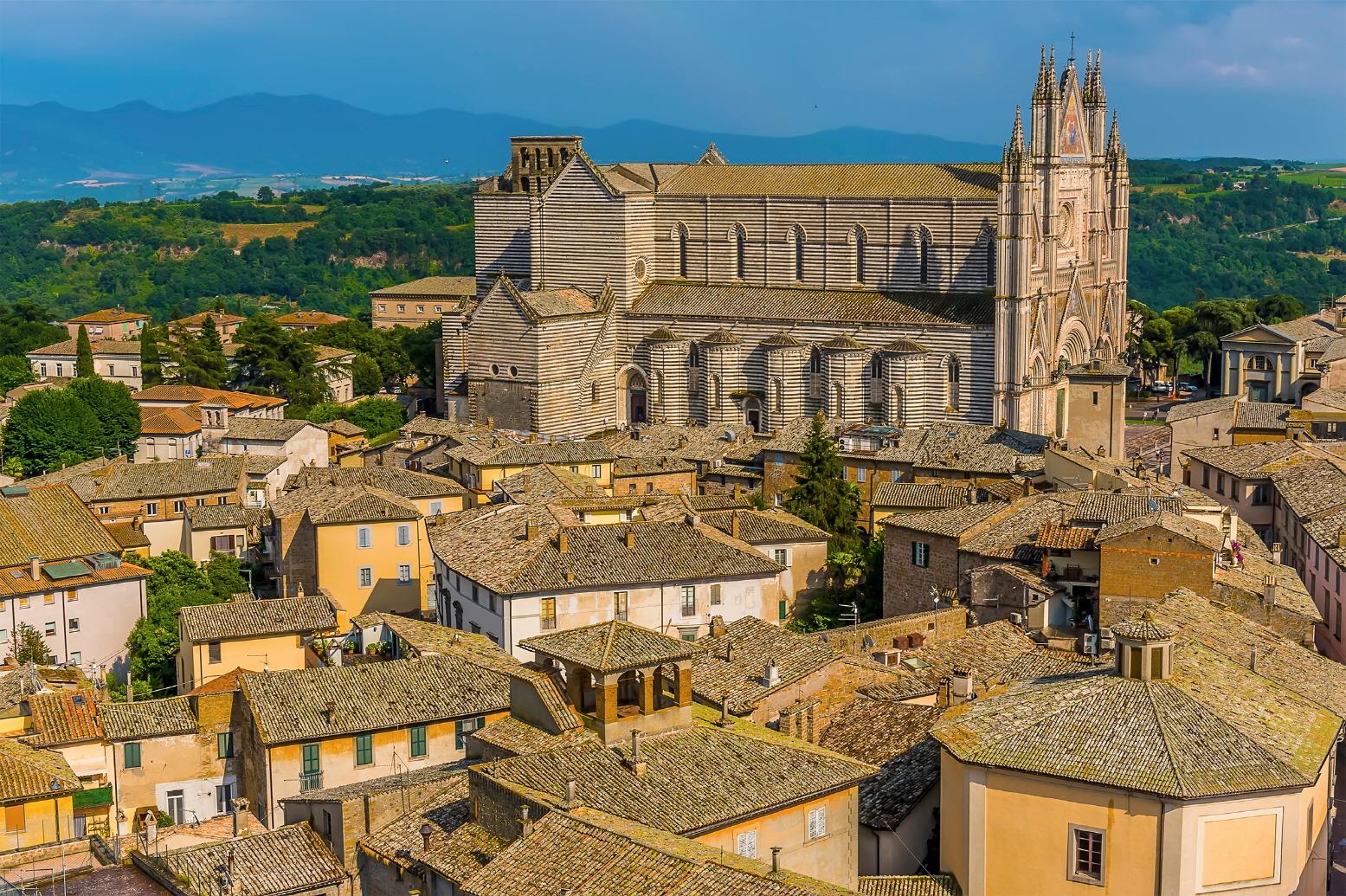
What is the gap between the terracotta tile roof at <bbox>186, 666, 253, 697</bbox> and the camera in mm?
32250

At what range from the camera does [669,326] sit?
7000 centimetres

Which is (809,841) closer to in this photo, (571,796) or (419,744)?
(571,796)

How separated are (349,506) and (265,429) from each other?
66.1 ft

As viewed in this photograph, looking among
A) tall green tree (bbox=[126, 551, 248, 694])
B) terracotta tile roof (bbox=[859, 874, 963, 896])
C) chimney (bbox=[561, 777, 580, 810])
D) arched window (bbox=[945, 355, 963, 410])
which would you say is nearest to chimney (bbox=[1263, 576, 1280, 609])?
terracotta tile roof (bbox=[859, 874, 963, 896])

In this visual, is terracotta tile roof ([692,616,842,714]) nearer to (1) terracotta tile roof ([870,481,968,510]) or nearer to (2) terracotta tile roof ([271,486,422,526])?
(1) terracotta tile roof ([870,481,968,510])

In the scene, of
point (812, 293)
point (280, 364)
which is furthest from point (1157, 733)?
point (280, 364)

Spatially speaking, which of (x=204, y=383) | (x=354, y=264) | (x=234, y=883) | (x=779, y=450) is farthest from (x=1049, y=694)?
(x=354, y=264)

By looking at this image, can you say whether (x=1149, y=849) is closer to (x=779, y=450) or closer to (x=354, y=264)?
(x=779, y=450)

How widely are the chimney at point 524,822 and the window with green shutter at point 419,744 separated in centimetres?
837

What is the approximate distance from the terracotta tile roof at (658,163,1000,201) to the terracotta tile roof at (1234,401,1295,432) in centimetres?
1251

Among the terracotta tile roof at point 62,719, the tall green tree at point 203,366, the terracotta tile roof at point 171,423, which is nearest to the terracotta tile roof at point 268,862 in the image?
the terracotta tile roof at point 62,719

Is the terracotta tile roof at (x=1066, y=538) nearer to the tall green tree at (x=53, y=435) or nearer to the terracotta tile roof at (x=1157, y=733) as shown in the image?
the terracotta tile roof at (x=1157, y=733)

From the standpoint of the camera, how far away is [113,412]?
6875 centimetres

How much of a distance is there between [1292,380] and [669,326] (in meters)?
21.1
